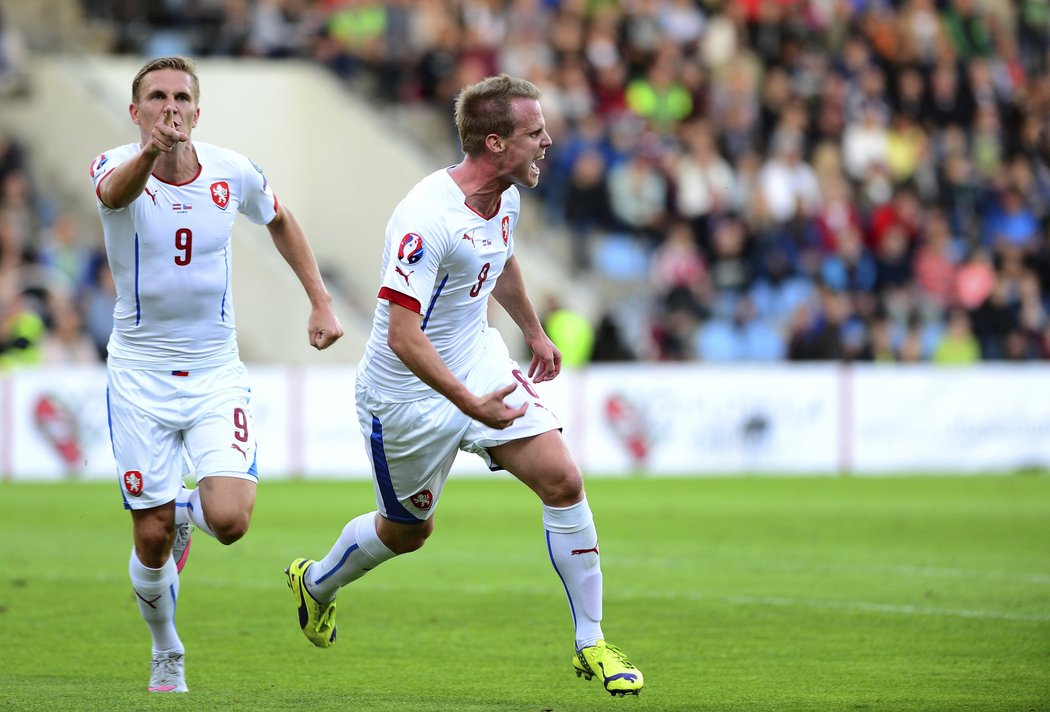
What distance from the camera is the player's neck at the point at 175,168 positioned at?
7.06 metres

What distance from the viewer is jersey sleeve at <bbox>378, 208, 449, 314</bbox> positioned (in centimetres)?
652

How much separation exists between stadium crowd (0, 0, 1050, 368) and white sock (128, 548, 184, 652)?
14.0 meters

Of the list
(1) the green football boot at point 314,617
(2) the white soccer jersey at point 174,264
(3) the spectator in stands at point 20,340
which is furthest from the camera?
(3) the spectator in stands at point 20,340

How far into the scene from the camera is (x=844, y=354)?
2167 centimetres

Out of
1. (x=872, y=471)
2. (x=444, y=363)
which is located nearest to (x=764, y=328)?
(x=872, y=471)

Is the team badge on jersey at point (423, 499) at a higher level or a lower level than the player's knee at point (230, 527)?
higher

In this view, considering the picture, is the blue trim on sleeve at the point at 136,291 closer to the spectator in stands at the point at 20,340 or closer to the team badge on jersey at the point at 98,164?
the team badge on jersey at the point at 98,164

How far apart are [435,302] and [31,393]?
12.4 metres

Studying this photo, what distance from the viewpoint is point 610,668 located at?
6.54 m

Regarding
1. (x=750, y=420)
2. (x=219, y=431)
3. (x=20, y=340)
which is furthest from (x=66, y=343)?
(x=219, y=431)

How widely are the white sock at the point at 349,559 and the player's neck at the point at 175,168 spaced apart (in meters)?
1.59

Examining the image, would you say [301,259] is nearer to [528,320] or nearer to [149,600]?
[528,320]

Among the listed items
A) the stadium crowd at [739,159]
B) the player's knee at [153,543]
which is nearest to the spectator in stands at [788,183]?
the stadium crowd at [739,159]

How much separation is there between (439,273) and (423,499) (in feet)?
3.21
